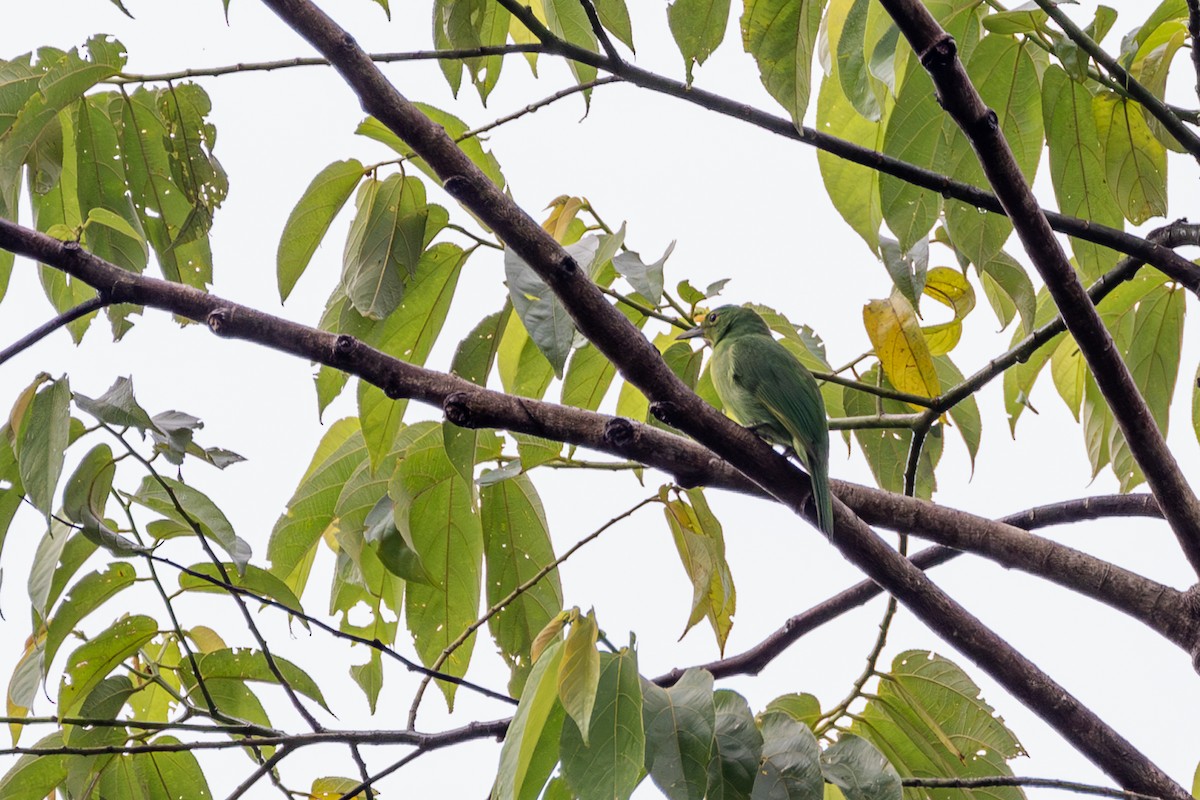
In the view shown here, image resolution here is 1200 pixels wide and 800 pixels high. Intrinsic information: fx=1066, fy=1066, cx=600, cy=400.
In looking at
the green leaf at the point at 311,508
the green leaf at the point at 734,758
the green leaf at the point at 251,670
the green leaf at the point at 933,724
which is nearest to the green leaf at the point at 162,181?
the green leaf at the point at 311,508

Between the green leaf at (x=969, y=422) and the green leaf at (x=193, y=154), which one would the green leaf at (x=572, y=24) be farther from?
the green leaf at (x=969, y=422)

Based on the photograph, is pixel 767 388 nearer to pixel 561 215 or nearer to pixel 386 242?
pixel 561 215

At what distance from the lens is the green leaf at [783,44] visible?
6.51 feet

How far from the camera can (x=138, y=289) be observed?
191cm

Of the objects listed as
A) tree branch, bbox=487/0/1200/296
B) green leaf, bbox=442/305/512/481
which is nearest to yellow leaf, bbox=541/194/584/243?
green leaf, bbox=442/305/512/481

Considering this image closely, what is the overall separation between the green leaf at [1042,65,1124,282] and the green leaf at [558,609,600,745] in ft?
4.64

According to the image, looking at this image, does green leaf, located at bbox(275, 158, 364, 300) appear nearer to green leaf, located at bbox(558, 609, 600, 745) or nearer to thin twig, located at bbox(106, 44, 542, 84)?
thin twig, located at bbox(106, 44, 542, 84)

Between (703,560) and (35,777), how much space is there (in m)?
1.60

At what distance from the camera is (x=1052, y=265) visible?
1880 mm

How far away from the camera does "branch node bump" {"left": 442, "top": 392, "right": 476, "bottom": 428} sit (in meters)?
1.89

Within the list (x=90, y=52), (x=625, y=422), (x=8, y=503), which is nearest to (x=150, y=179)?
(x=90, y=52)

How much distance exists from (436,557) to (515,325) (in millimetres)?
653

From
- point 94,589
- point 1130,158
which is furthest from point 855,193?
point 94,589

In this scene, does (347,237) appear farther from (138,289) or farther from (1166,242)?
(1166,242)
